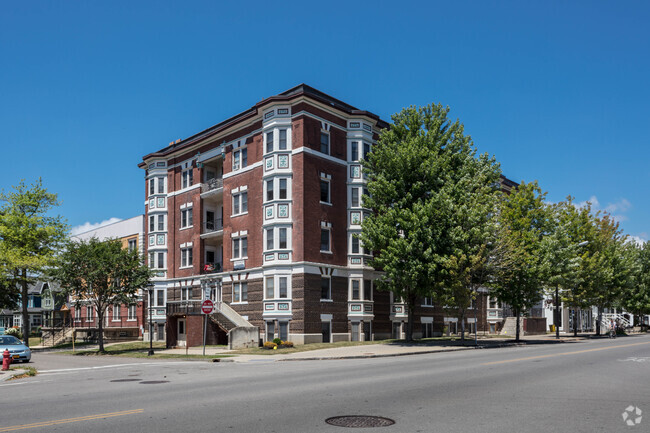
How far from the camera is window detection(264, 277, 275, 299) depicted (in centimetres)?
3926

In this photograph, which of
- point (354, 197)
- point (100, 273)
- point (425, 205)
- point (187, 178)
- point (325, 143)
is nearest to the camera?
point (425, 205)

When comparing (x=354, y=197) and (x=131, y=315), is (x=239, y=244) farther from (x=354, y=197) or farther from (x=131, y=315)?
(x=131, y=315)

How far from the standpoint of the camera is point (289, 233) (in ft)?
128

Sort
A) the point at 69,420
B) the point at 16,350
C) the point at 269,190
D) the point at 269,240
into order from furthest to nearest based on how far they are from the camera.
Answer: the point at 269,190 → the point at 269,240 → the point at 16,350 → the point at 69,420

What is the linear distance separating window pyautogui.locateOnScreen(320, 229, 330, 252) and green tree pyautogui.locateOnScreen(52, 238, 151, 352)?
40.8ft

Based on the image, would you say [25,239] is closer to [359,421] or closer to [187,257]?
[187,257]

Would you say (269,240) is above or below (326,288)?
above

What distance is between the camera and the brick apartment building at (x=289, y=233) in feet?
127

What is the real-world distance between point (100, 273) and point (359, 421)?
3216 cm

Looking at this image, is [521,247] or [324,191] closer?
[521,247]

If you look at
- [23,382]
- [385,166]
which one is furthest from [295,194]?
[23,382]

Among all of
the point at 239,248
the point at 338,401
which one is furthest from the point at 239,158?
the point at 338,401

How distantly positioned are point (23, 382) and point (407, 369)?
481 inches

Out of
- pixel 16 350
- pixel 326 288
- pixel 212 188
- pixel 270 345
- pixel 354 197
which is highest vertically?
pixel 212 188
